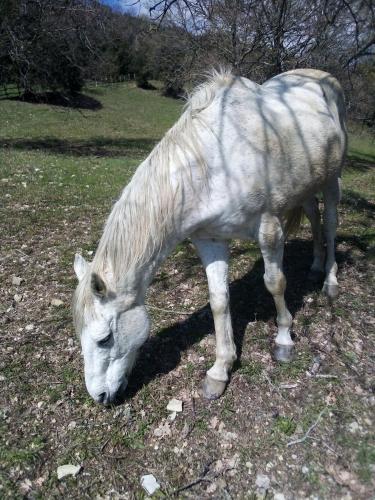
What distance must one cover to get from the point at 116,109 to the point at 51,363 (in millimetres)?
26951

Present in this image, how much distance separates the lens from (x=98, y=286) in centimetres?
255

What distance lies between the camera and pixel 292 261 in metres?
5.38

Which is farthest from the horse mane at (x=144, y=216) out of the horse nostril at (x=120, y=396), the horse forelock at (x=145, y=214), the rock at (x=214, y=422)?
the rock at (x=214, y=422)

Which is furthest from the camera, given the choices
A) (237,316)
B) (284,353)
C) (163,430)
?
(237,316)

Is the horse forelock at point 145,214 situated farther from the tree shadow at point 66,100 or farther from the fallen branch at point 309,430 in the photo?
the tree shadow at point 66,100

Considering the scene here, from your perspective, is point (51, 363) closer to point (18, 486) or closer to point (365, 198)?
point (18, 486)

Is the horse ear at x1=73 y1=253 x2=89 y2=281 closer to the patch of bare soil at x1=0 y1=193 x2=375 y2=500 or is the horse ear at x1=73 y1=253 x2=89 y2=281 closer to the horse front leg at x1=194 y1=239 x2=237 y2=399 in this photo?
the horse front leg at x1=194 y1=239 x2=237 y2=399

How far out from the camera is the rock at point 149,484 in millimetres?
2592

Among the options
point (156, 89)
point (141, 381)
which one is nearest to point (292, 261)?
point (141, 381)

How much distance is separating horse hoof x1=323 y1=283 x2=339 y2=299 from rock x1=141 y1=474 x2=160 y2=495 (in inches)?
108

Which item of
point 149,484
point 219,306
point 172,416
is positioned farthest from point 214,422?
point 219,306

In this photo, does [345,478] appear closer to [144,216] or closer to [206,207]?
[206,207]

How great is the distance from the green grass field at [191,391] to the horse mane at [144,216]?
930mm

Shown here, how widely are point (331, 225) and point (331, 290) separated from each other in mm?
716
